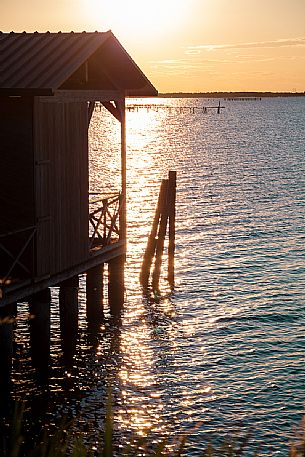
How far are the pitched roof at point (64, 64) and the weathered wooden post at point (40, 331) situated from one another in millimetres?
4408

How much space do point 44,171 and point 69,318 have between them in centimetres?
429

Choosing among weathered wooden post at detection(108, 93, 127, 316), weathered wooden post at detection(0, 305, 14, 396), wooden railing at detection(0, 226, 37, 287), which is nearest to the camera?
weathered wooden post at detection(0, 305, 14, 396)

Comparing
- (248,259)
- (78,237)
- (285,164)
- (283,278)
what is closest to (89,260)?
(78,237)

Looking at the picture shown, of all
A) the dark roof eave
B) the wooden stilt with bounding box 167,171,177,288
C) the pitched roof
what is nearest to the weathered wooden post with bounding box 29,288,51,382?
the dark roof eave

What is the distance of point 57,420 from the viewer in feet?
47.4

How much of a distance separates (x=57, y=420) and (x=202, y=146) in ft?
324

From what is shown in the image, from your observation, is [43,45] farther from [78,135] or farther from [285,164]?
[285,164]

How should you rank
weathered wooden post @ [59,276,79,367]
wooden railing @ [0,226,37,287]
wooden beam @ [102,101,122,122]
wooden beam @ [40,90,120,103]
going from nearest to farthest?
wooden railing @ [0,226,37,287] < wooden beam @ [40,90,120,103] < weathered wooden post @ [59,276,79,367] < wooden beam @ [102,101,122,122]

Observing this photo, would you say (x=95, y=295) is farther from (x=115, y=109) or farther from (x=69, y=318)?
(x=115, y=109)

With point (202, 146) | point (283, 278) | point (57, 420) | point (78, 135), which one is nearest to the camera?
point (57, 420)

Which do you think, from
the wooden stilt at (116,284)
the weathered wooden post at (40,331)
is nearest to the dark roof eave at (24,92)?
the weathered wooden post at (40,331)

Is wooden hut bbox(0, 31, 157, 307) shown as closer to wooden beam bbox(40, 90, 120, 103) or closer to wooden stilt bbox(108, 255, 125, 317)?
wooden beam bbox(40, 90, 120, 103)

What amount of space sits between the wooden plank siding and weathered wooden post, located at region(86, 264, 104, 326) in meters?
2.12

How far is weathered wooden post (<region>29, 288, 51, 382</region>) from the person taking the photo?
15.8m
